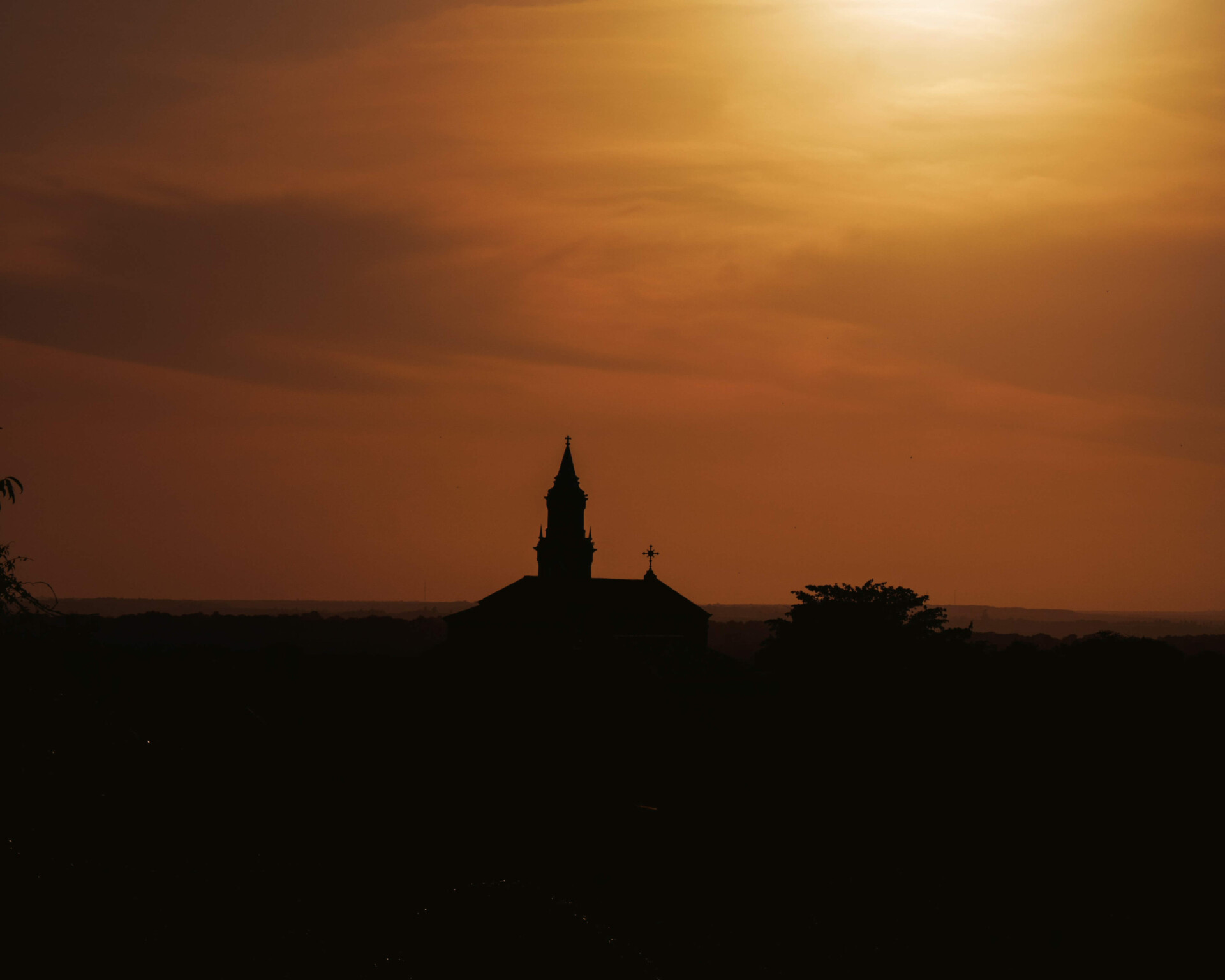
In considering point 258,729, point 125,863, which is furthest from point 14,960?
point 258,729

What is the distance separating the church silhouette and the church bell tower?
0.16 feet

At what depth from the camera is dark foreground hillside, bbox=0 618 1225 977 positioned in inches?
856

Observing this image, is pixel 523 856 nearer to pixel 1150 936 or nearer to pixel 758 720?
pixel 1150 936

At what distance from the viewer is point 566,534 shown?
9806 cm

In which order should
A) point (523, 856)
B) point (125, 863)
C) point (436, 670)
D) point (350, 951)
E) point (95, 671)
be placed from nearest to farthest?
point (95, 671)
point (350, 951)
point (125, 863)
point (523, 856)
point (436, 670)

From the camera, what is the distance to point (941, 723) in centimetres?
4656

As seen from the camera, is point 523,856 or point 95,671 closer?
point 95,671

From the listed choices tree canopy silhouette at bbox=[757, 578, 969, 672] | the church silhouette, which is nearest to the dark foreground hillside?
tree canopy silhouette at bbox=[757, 578, 969, 672]

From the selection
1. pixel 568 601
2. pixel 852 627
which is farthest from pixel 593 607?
pixel 852 627

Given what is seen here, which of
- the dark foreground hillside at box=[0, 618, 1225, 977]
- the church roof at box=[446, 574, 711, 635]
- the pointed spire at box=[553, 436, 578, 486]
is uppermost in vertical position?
the pointed spire at box=[553, 436, 578, 486]

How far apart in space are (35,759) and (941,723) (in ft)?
120

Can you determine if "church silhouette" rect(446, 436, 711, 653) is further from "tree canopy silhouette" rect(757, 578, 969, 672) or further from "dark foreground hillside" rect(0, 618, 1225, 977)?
"dark foreground hillside" rect(0, 618, 1225, 977)

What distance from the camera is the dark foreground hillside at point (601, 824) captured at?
21.8 metres

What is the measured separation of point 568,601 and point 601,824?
64.4 m
